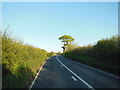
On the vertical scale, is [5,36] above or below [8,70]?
above

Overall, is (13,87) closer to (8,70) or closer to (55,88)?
(8,70)

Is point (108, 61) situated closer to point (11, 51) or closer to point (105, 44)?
point (105, 44)

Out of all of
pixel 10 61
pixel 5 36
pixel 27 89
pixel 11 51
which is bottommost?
pixel 27 89

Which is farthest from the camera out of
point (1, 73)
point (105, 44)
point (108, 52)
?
point (105, 44)

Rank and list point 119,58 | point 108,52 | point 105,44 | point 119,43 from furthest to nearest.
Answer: point 105,44 < point 108,52 < point 119,43 < point 119,58

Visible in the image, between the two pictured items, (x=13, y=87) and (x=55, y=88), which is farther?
(x=55, y=88)

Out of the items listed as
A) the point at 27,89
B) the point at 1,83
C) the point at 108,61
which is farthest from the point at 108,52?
the point at 1,83

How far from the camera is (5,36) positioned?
856 centimetres

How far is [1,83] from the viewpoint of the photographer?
7.37 m

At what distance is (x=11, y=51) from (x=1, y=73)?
4.65ft

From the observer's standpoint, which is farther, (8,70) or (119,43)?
(119,43)

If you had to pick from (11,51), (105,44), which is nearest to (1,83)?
(11,51)

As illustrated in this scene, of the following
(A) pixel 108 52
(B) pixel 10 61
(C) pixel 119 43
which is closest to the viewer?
(B) pixel 10 61

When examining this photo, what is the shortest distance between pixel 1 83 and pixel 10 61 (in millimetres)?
1412
